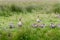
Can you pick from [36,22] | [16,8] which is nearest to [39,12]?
[16,8]

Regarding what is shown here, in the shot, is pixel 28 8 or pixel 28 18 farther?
pixel 28 8

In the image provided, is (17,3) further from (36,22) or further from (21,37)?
(21,37)

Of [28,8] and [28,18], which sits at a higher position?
[28,18]

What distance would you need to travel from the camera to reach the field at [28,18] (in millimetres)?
10328

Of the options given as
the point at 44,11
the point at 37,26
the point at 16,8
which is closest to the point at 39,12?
the point at 44,11

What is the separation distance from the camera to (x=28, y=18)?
1347 centimetres

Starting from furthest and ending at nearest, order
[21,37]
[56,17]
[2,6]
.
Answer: [2,6] → [56,17] → [21,37]

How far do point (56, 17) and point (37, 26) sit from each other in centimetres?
290

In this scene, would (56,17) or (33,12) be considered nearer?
(56,17)

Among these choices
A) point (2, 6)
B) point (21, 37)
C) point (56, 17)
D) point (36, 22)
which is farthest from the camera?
point (2, 6)

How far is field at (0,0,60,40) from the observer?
10328mm

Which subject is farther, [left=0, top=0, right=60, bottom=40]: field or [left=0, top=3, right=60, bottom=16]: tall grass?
[left=0, top=3, right=60, bottom=16]: tall grass

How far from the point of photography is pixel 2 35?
10.4 meters

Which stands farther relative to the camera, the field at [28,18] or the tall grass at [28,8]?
the tall grass at [28,8]
